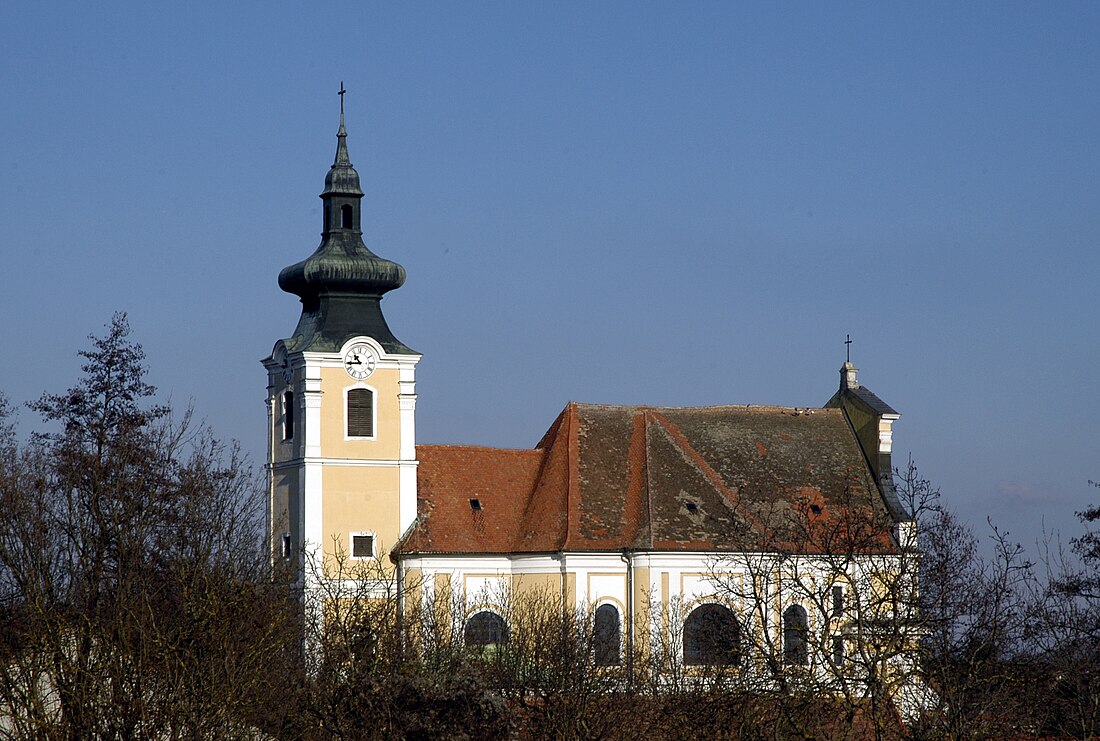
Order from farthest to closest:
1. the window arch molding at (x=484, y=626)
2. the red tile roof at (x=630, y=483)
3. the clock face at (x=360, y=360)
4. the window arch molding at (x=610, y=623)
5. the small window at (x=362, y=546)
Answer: the clock face at (x=360, y=360)
the red tile roof at (x=630, y=483)
the small window at (x=362, y=546)
the window arch molding at (x=484, y=626)
the window arch molding at (x=610, y=623)

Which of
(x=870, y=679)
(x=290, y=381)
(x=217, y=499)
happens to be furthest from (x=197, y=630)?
(x=290, y=381)

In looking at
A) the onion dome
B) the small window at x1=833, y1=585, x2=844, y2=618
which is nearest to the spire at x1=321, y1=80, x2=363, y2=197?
the onion dome

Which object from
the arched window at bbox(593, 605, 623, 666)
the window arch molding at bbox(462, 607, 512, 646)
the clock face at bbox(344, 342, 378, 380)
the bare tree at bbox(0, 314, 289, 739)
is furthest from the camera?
the clock face at bbox(344, 342, 378, 380)

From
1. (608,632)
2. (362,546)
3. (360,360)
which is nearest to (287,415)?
(360,360)

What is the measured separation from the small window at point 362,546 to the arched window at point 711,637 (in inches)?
351

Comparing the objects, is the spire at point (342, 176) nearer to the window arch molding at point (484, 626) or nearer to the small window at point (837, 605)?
the window arch molding at point (484, 626)

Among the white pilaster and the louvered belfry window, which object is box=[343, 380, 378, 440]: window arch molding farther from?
the white pilaster

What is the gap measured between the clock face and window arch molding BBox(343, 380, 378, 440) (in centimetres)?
28

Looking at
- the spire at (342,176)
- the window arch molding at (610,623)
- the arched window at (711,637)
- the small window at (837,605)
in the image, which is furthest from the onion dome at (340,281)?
the small window at (837,605)

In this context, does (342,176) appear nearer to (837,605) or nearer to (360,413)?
(360,413)

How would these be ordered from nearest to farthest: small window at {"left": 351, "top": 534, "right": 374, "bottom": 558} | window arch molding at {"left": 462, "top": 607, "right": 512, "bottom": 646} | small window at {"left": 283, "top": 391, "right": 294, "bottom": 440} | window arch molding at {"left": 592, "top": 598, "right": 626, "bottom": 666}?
1. window arch molding at {"left": 592, "top": 598, "right": 626, "bottom": 666}
2. window arch molding at {"left": 462, "top": 607, "right": 512, "bottom": 646}
3. small window at {"left": 351, "top": 534, "right": 374, "bottom": 558}
4. small window at {"left": 283, "top": 391, "right": 294, "bottom": 440}

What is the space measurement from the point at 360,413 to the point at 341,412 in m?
0.56

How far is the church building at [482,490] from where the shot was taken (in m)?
52.2

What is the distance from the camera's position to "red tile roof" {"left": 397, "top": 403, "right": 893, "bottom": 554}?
52719 millimetres
